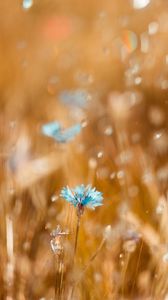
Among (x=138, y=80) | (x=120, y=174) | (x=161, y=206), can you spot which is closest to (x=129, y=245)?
(x=161, y=206)

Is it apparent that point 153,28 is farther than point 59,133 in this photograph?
Yes

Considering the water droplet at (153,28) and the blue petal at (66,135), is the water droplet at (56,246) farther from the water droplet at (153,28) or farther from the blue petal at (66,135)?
the water droplet at (153,28)

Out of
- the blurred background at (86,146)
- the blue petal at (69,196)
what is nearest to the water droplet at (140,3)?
the blurred background at (86,146)

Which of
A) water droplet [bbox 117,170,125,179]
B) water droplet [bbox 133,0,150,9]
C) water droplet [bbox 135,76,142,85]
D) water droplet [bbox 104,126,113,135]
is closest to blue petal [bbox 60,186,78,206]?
water droplet [bbox 117,170,125,179]

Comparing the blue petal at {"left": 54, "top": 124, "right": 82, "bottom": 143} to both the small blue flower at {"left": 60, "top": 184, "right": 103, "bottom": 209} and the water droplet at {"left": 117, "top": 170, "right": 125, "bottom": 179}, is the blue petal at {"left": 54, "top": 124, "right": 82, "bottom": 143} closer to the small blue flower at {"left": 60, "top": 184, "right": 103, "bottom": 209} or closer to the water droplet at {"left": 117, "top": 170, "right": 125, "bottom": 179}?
the water droplet at {"left": 117, "top": 170, "right": 125, "bottom": 179}

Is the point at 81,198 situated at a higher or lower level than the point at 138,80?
lower

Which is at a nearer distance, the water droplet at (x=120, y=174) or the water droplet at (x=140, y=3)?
the water droplet at (x=120, y=174)

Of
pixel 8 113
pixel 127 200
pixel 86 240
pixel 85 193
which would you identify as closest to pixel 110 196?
pixel 127 200

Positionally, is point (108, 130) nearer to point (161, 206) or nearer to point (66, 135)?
point (66, 135)
